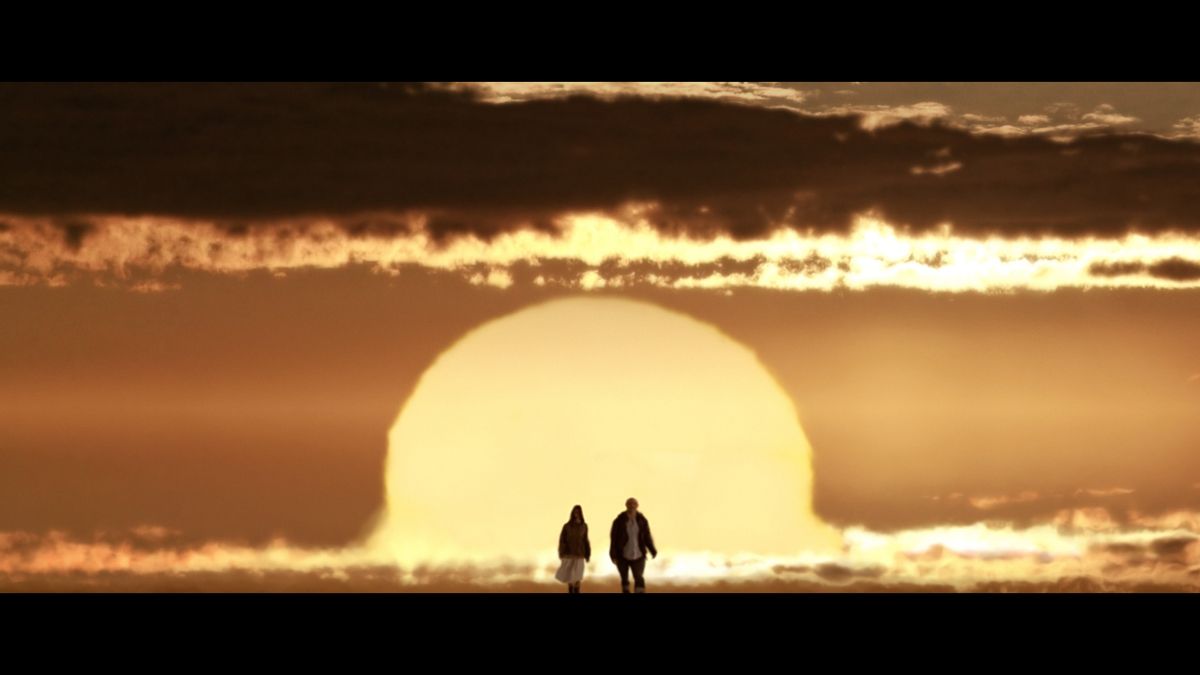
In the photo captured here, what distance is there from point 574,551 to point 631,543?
105 cm

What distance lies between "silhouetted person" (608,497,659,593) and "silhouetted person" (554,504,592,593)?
0.64 metres

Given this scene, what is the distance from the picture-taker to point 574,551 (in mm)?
29906

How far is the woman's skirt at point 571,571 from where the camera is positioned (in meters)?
29.9

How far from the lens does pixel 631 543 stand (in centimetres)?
2934

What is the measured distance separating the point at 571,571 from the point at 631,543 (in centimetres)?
119

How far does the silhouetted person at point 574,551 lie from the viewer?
29938mm

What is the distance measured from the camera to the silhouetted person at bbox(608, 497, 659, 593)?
29.4 metres

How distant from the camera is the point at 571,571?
2994 cm
